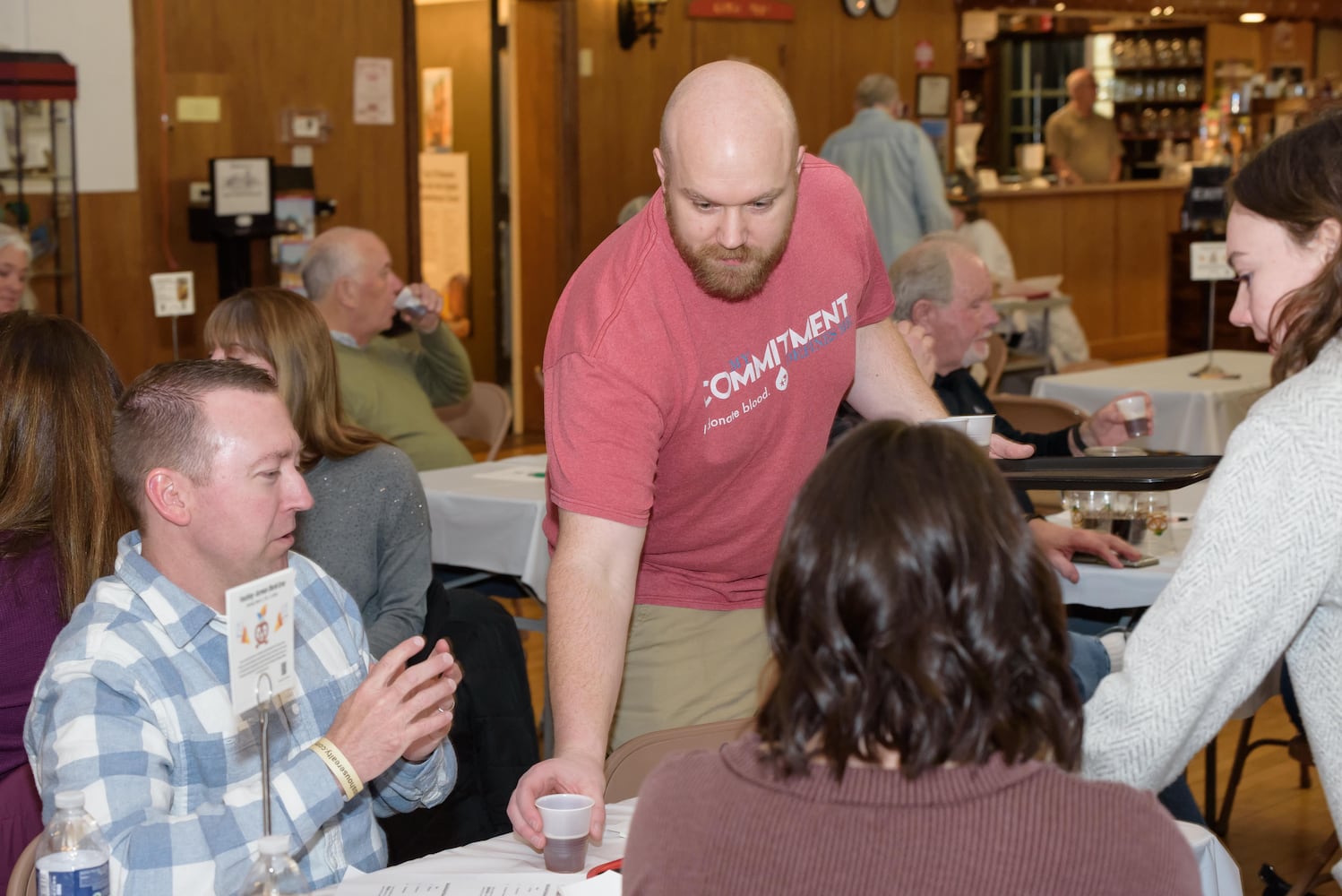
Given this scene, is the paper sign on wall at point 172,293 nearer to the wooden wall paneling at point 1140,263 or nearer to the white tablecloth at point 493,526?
the white tablecloth at point 493,526

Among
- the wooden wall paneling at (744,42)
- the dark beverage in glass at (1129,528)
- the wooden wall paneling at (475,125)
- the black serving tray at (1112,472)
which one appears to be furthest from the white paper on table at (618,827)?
the wooden wall paneling at (744,42)

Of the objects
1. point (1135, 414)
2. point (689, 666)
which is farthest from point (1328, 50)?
point (689, 666)

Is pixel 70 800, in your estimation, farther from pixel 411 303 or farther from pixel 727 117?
pixel 411 303

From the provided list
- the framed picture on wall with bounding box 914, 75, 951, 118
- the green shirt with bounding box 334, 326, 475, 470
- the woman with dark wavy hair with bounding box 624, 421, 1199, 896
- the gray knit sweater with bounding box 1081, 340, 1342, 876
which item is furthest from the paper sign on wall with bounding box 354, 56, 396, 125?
the woman with dark wavy hair with bounding box 624, 421, 1199, 896

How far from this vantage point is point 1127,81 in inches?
521

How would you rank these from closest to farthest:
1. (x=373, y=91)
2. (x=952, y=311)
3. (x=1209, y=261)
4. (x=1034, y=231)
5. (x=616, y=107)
A: (x=952, y=311)
(x=1209, y=261)
(x=373, y=91)
(x=616, y=107)
(x=1034, y=231)

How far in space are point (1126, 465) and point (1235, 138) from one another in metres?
10.9

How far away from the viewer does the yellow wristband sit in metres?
1.73

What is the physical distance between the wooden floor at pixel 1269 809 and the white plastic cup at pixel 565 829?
7.45ft

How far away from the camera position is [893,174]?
765cm

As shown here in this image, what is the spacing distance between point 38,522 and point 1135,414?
7.61ft

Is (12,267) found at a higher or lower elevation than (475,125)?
lower

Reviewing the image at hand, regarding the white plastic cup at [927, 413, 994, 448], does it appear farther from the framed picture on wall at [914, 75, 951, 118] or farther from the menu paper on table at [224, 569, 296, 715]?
the framed picture on wall at [914, 75, 951, 118]

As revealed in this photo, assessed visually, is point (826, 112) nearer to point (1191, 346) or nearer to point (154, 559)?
point (1191, 346)
